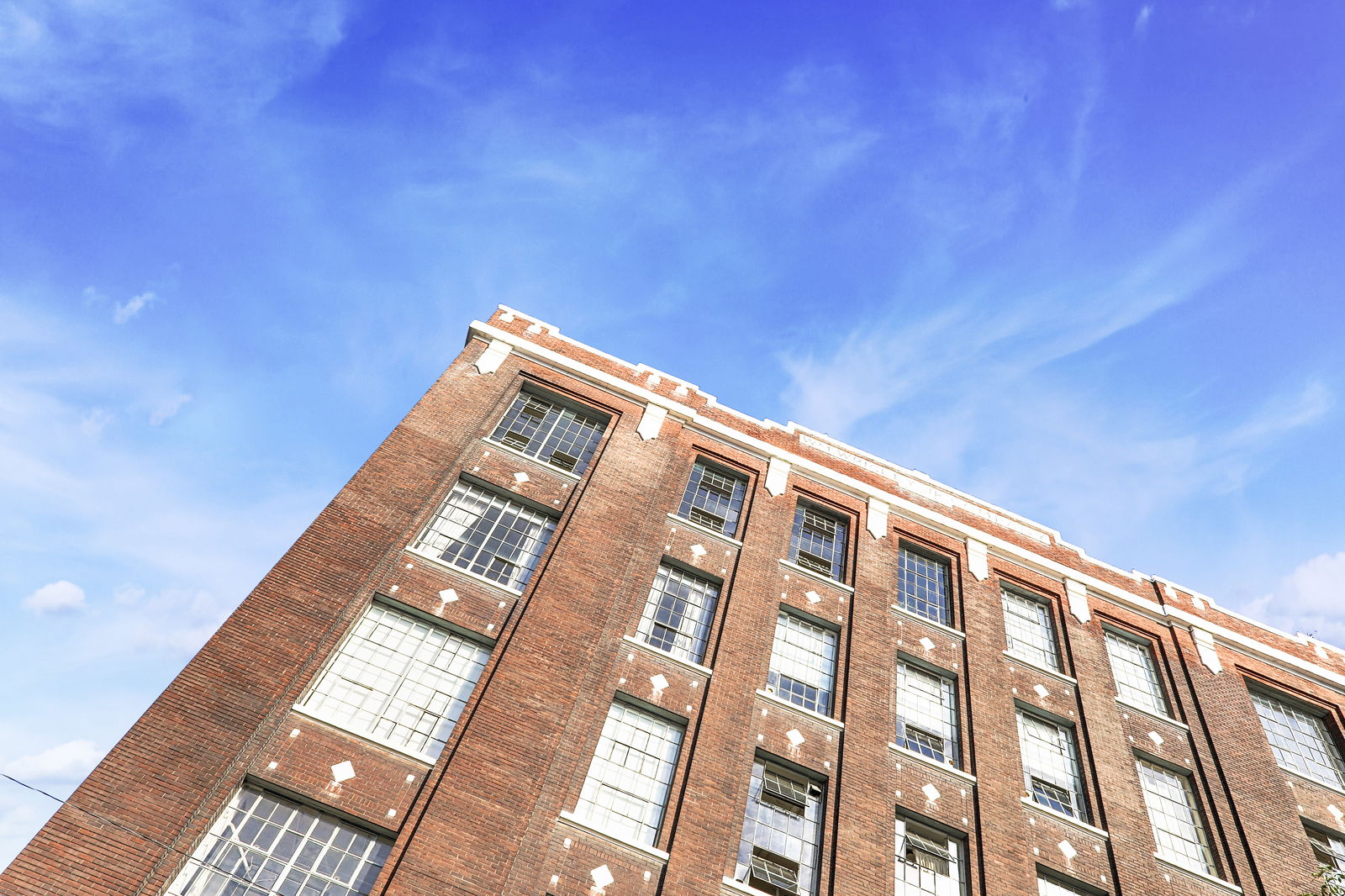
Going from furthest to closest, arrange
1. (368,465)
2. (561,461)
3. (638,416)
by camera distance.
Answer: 1. (638,416)
2. (561,461)
3. (368,465)

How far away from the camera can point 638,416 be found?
83.9ft

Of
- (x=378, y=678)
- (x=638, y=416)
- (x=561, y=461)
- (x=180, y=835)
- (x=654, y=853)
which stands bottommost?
(x=180, y=835)

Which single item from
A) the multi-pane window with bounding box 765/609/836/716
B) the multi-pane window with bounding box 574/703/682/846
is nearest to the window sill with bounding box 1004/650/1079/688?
the multi-pane window with bounding box 765/609/836/716

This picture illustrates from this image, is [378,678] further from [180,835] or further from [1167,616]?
[1167,616]

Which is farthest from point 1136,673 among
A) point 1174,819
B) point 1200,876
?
point 1200,876

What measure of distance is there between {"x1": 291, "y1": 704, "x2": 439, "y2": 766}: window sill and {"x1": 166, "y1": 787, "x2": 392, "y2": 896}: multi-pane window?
148 centimetres

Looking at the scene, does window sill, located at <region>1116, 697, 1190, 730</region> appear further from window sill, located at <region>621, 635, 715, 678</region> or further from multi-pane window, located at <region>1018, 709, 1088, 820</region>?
window sill, located at <region>621, 635, 715, 678</region>

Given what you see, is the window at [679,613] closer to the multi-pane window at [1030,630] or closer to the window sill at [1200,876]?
the multi-pane window at [1030,630]

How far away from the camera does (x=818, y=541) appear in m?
25.2

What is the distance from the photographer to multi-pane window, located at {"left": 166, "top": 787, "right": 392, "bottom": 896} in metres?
14.4

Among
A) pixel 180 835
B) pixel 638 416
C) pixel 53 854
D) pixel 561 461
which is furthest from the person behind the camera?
pixel 638 416

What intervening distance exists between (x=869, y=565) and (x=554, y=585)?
9.59 metres

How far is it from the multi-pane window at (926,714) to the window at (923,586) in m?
1.90

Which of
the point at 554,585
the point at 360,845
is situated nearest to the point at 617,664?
the point at 554,585
